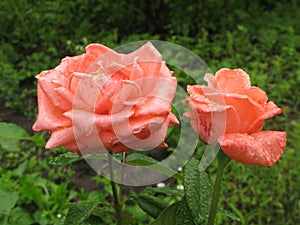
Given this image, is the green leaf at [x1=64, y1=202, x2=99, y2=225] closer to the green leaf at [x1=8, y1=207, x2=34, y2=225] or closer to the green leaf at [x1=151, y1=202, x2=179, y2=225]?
the green leaf at [x1=151, y1=202, x2=179, y2=225]

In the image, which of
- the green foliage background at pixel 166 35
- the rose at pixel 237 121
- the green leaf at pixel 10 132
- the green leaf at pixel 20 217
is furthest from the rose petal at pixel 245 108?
the green foliage background at pixel 166 35

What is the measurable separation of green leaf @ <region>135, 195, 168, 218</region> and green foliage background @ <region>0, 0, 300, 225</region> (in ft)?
5.69

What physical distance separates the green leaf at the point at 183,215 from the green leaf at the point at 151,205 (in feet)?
0.51

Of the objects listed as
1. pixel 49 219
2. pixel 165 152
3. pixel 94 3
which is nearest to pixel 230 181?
pixel 165 152

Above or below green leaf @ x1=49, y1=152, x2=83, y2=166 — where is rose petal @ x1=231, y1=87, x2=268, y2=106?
above

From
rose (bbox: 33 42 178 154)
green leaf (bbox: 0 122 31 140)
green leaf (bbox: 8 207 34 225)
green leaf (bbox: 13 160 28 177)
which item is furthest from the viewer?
green leaf (bbox: 13 160 28 177)

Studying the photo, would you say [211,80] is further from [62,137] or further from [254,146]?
[62,137]

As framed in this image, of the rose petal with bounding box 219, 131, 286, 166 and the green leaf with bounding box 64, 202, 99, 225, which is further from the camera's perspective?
the green leaf with bounding box 64, 202, 99, 225

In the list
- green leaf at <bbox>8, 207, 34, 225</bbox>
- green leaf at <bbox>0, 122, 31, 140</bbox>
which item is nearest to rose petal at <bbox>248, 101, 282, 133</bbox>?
green leaf at <bbox>0, 122, 31, 140</bbox>

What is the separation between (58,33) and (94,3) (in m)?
0.38

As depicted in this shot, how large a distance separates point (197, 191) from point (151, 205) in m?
0.21

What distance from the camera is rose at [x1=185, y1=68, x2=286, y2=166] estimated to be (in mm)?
740

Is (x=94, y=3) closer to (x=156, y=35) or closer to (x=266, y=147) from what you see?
(x=156, y=35)

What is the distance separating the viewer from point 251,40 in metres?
3.86
